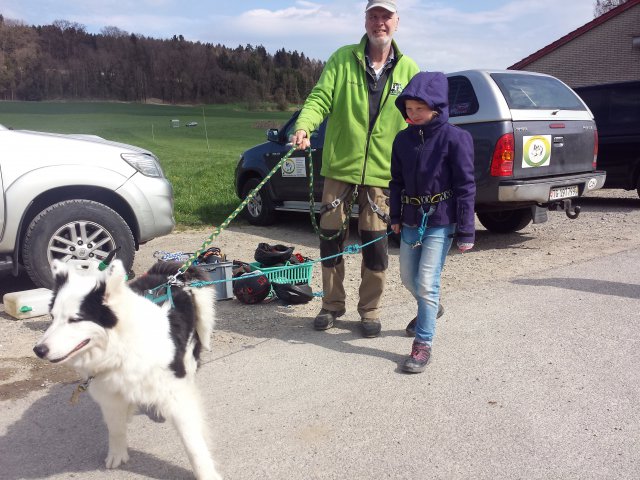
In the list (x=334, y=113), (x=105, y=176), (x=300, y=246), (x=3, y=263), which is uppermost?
(x=334, y=113)

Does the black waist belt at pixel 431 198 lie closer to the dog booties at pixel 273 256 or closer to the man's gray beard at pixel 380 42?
the man's gray beard at pixel 380 42

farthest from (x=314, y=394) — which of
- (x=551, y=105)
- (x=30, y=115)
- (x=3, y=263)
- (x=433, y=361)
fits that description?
(x=30, y=115)

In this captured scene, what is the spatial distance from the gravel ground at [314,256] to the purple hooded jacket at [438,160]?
1299 mm

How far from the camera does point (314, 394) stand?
360 cm

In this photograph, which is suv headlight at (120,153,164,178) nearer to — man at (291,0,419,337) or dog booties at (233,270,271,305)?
dog booties at (233,270,271,305)

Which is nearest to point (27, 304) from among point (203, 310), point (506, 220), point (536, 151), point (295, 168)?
point (203, 310)

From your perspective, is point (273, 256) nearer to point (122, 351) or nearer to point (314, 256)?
point (314, 256)

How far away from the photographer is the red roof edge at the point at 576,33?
24.7 m

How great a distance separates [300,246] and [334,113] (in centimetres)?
355

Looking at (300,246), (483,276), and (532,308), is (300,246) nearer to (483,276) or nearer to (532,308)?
(483,276)

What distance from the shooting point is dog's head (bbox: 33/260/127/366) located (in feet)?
7.70

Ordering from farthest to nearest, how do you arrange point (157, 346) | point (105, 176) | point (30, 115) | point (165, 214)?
point (30, 115)
point (165, 214)
point (105, 176)
point (157, 346)

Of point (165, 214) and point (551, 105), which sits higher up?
point (551, 105)

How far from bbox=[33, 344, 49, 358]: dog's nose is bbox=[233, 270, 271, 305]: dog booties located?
3000 millimetres
